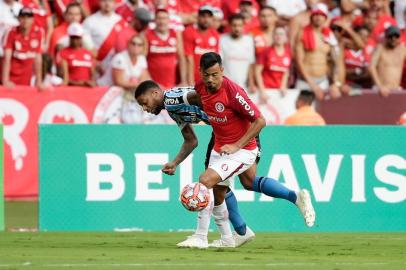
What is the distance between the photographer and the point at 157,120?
1922 centimetres

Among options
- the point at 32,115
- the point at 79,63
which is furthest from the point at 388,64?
the point at 32,115

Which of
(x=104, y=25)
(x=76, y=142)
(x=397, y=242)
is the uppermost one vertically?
(x=104, y=25)

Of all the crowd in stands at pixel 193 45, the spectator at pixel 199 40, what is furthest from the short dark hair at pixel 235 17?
the spectator at pixel 199 40

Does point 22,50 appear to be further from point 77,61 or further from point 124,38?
point 124,38

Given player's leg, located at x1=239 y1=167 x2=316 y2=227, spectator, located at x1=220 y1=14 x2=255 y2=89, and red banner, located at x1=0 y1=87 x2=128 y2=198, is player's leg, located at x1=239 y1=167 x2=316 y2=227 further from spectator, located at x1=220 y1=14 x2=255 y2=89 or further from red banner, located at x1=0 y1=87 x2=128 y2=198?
spectator, located at x1=220 y1=14 x2=255 y2=89

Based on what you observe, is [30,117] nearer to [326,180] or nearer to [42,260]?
[326,180]

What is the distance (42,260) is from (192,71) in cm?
935

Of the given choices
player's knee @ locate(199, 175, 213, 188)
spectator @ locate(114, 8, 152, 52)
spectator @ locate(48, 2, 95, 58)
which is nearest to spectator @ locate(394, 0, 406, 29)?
spectator @ locate(114, 8, 152, 52)

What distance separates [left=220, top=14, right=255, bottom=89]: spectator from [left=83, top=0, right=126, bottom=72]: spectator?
1792 mm

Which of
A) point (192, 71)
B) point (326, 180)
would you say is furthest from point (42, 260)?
point (192, 71)

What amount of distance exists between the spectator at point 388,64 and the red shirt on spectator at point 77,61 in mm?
5023

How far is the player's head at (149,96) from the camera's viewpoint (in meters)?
11.7

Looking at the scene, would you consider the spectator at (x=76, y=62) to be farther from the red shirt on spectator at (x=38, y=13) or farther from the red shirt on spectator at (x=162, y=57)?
the red shirt on spectator at (x=162, y=57)

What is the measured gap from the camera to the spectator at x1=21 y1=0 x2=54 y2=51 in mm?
19125
